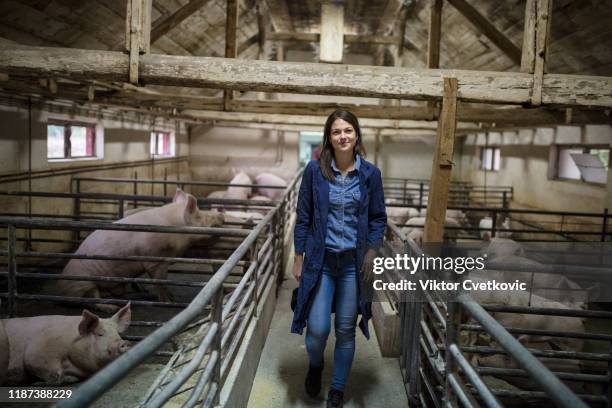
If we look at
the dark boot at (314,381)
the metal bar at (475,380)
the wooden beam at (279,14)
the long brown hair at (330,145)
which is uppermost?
the wooden beam at (279,14)

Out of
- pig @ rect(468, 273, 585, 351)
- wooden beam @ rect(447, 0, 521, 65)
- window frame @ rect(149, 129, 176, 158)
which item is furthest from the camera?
window frame @ rect(149, 129, 176, 158)

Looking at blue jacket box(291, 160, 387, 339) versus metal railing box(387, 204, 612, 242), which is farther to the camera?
metal railing box(387, 204, 612, 242)

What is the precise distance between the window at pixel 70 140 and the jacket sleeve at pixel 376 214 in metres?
6.38

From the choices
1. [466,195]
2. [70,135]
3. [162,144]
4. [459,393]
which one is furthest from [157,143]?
[459,393]

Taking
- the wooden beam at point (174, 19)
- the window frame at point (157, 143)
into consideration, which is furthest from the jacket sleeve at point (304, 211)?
the window frame at point (157, 143)

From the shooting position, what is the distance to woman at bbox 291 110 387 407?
8.23 ft

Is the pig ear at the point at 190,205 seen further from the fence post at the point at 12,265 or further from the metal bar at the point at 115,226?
the fence post at the point at 12,265

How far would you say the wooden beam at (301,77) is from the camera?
149 inches

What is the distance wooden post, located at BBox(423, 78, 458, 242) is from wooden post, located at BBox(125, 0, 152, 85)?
2523 millimetres

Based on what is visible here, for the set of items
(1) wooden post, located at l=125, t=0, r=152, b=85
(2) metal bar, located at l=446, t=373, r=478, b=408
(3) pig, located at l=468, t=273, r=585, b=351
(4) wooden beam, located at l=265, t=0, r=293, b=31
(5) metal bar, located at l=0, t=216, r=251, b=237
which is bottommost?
(3) pig, located at l=468, t=273, r=585, b=351

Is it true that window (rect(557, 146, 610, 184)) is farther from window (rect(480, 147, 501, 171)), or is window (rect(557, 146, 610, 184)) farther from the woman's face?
the woman's face

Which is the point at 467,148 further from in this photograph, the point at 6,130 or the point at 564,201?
the point at 6,130

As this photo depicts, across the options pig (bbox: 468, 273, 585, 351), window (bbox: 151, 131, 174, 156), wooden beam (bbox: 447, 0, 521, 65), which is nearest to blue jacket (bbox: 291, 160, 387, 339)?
pig (bbox: 468, 273, 585, 351)

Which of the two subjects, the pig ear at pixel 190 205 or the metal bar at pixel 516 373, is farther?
the pig ear at pixel 190 205
